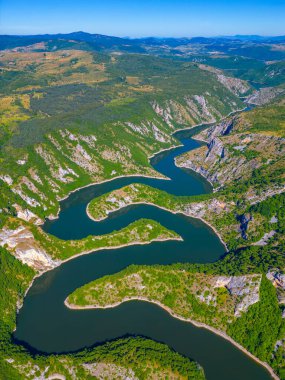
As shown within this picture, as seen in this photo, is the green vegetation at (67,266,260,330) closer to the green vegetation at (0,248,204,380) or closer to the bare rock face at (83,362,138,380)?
the green vegetation at (0,248,204,380)

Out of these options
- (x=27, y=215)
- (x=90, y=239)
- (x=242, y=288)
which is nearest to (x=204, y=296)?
(x=242, y=288)

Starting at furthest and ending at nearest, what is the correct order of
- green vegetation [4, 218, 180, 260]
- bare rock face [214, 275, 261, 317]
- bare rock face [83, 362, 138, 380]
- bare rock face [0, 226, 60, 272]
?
green vegetation [4, 218, 180, 260] → bare rock face [0, 226, 60, 272] → bare rock face [214, 275, 261, 317] → bare rock face [83, 362, 138, 380]

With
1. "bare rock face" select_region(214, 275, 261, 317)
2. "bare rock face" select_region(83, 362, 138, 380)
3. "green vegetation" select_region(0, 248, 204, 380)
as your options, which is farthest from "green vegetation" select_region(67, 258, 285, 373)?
"bare rock face" select_region(83, 362, 138, 380)

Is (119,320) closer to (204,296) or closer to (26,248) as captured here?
(204,296)

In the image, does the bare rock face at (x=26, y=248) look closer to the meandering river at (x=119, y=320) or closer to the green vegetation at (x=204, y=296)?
the meandering river at (x=119, y=320)

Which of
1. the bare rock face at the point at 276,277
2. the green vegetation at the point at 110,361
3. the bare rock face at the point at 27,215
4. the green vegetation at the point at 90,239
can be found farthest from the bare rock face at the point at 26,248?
the bare rock face at the point at 276,277

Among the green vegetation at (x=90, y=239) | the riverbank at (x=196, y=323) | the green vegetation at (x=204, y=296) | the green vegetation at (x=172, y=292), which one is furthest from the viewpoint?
the green vegetation at (x=90, y=239)

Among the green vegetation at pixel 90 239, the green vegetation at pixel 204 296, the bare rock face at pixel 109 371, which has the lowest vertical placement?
the bare rock face at pixel 109 371

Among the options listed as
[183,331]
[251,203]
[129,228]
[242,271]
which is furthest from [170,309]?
[251,203]

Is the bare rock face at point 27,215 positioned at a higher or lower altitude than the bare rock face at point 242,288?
higher
